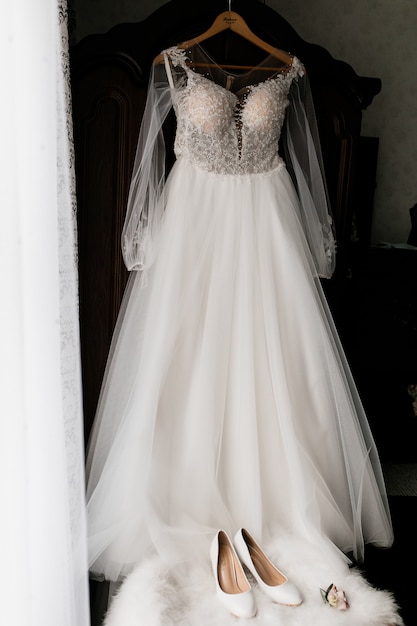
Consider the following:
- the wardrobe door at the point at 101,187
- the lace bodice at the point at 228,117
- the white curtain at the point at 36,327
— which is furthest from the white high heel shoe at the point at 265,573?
the lace bodice at the point at 228,117

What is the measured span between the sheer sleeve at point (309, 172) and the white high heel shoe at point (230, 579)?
97 centimetres

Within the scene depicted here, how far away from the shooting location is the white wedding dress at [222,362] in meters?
1.75

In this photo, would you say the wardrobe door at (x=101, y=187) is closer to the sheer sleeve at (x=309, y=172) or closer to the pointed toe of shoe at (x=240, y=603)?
the sheer sleeve at (x=309, y=172)

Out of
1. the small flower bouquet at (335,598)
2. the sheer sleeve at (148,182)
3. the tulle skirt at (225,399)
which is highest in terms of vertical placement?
the sheer sleeve at (148,182)

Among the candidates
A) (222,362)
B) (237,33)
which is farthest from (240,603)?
(237,33)

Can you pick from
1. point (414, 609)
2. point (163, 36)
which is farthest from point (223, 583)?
point (163, 36)

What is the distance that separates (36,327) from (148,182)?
2.85 feet

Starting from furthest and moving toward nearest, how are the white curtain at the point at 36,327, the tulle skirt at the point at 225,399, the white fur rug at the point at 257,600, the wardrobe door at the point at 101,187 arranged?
1. the wardrobe door at the point at 101,187
2. the tulle skirt at the point at 225,399
3. the white fur rug at the point at 257,600
4. the white curtain at the point at 36,327

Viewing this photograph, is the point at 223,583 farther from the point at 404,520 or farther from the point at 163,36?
the point at 163,36

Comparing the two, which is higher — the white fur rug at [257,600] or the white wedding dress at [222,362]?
the white wedding dress at [222,362]

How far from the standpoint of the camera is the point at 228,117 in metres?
1.82

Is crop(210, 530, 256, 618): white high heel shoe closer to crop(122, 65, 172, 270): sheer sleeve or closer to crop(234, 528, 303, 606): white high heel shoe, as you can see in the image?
crop(234, 528, 303, 606): white high heel shoe

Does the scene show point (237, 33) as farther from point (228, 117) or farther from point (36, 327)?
point (36, 327)

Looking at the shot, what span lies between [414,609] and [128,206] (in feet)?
5.13
